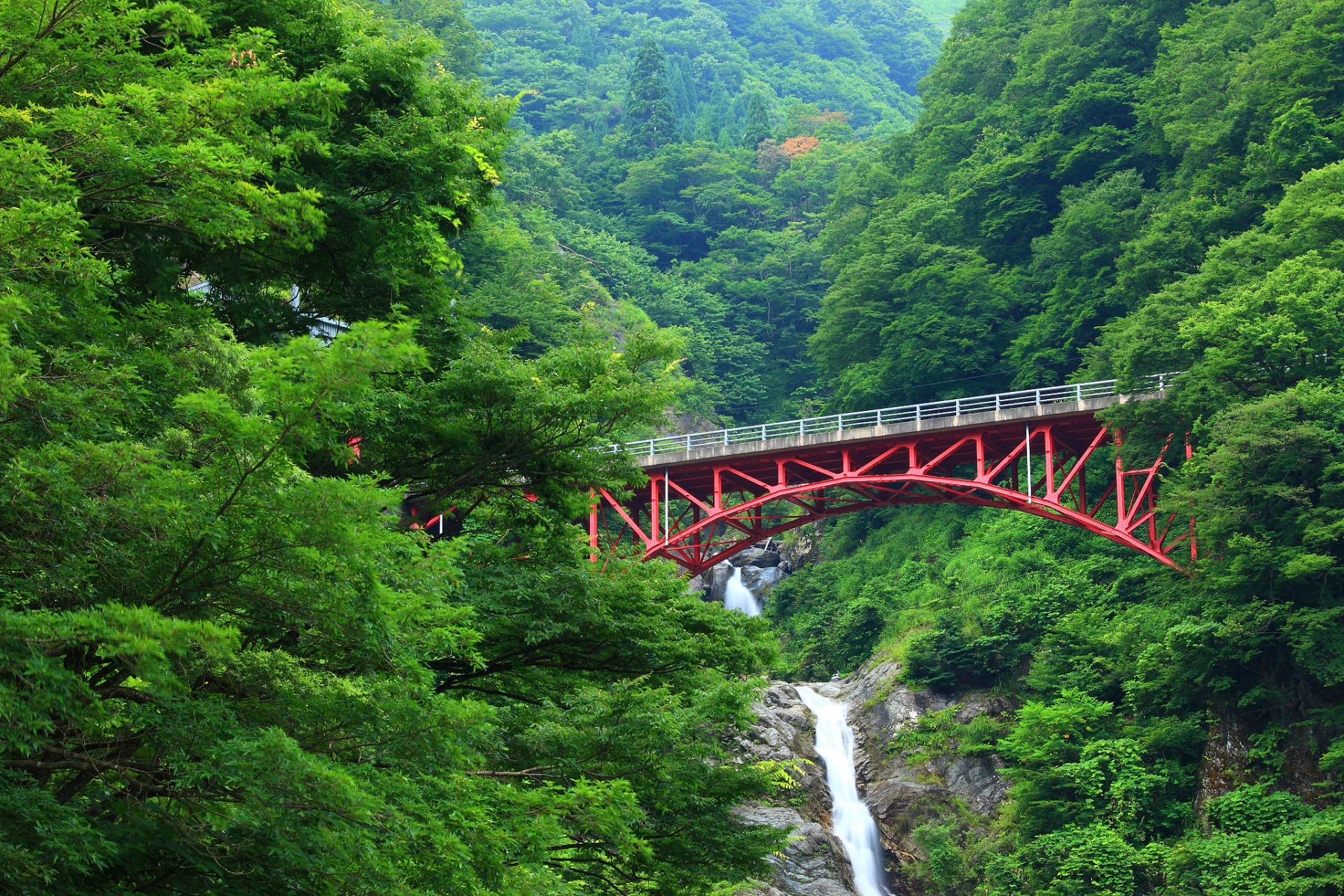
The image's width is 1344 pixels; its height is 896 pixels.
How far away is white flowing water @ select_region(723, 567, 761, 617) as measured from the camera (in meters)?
39.2

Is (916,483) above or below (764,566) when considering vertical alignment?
above

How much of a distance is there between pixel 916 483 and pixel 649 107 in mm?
44188

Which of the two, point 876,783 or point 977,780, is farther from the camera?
point 876,783

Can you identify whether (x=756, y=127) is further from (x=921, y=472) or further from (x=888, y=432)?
(x=921, y=472)

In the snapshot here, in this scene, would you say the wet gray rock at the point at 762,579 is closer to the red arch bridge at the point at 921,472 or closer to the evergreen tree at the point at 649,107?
the red arch bridge at the point at 921,472

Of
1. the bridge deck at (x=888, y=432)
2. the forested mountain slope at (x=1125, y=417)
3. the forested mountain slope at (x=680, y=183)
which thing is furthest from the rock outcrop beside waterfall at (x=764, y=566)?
the bridge deck at (x=888, y=432)

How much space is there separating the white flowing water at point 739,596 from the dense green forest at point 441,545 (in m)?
6.59

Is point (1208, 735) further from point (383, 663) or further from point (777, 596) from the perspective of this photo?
point (383, 663)

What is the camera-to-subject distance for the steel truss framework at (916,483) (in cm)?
2558

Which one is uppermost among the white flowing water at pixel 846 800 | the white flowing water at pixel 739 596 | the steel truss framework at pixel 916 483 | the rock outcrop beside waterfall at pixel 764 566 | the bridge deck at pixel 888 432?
the bridge deck at pixel 888 432

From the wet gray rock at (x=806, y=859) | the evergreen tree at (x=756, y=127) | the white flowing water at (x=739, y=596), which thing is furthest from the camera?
the evergreen tree at (x=756, y=127)

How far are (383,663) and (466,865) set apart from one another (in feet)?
3.89

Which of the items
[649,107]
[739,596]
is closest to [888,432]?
[739,596]

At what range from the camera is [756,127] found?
222 feet
